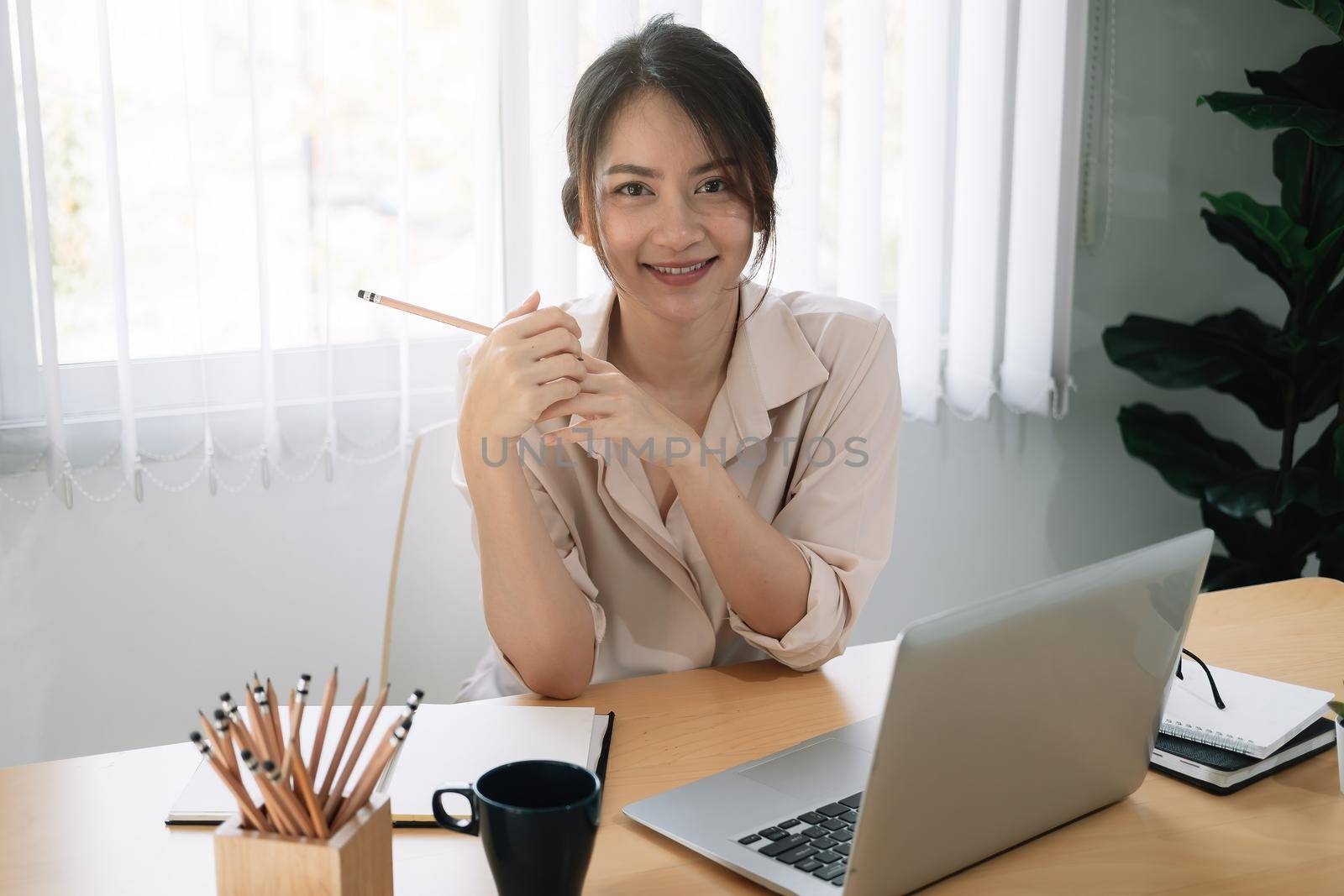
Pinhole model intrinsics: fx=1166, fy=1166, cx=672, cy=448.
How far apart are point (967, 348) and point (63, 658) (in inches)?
67.6

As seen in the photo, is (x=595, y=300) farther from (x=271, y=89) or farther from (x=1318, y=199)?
(x=1318, y=199)

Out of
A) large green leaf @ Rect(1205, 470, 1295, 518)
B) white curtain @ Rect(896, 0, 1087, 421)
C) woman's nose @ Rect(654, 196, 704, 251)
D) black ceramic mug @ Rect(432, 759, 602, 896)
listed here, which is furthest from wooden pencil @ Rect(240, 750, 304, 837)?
large green leaf @ Rect(1205, 470, 1295, 518)

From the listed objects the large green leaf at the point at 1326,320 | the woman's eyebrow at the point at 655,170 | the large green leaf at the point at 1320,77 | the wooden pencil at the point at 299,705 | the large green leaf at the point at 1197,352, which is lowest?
the wooden pencil at the point at 299,705

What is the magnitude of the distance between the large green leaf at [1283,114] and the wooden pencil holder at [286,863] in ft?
6.93

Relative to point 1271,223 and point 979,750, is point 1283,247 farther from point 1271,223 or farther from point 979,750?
point 979,750

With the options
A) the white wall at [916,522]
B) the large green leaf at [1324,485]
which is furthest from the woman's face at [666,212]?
the large green leaf at [1324,485]

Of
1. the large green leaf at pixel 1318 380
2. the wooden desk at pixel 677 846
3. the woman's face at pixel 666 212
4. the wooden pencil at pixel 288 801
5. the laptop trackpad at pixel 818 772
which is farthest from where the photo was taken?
the large green leaf at pixel 1318 380

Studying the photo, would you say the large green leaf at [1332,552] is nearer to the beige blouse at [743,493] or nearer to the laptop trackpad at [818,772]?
the beige blouse at [743,493]

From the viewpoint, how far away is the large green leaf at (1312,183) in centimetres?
228

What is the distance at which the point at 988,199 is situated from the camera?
7.55ft

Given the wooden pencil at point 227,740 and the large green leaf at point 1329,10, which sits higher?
the large green leaf at point 1329,10

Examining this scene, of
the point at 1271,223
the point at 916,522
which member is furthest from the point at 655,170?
the point at 1271,223

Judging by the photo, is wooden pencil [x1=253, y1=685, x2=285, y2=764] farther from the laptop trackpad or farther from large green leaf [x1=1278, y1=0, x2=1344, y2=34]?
large green leaf [x1=1278, y1=0, x2=1344, y2=34]

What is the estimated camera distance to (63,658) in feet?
5.87
